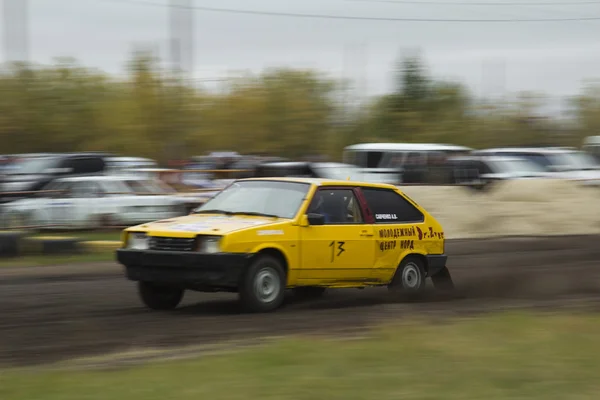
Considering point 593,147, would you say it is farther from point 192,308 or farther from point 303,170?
point 192,308

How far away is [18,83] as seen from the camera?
42.9 metres

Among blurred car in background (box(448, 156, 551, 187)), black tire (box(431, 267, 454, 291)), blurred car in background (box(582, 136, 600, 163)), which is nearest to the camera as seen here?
black tire (box(431, 267, 454, 291))

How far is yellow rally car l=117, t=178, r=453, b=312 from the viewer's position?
29.6 ft

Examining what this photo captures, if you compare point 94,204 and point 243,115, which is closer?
point 94,204

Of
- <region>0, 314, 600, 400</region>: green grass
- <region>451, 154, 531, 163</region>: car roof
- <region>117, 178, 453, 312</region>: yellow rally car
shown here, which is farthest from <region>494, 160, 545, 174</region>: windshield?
<region>0, 314, 600, 400</region>: green grass

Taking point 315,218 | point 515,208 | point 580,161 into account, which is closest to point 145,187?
point 515,208

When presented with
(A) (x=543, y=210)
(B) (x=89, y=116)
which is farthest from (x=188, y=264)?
(B) (x=89, y=116)

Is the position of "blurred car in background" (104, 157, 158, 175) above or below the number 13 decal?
below

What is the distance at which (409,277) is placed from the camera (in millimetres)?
11078

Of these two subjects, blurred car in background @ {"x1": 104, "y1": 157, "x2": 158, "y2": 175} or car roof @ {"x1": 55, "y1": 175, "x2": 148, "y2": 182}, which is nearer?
car roof @ {"x1": 55, "y1": 175, "x2": 148, "y2": 182}

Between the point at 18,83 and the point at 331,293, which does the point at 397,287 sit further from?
the point at 18,83

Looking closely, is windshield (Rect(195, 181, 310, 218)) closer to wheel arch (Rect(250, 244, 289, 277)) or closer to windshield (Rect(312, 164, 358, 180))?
wheel arch (Rect(250, 244, 289, 277))

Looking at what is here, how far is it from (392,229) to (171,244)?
2.93 meters

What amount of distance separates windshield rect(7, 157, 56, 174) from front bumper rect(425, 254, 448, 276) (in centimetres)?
1625
